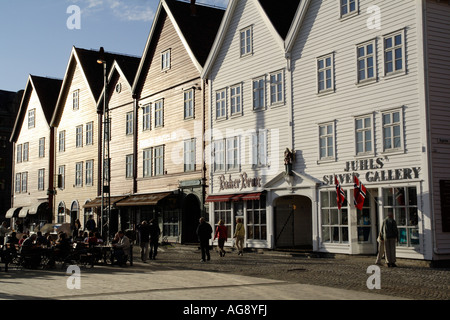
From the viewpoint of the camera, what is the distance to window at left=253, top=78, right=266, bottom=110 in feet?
91.8

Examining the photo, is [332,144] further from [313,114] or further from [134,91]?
[134,91]

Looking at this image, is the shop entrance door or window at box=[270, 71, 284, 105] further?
the shop entrance door

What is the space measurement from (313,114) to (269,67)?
13.0ft

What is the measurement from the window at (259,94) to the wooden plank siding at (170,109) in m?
4.85

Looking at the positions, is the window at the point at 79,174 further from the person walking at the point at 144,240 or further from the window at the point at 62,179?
the person walking at the point at 144,240

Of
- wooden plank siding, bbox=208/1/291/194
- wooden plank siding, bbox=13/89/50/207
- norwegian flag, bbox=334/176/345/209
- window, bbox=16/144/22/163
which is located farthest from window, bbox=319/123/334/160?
window, bbox=16/144/22/163

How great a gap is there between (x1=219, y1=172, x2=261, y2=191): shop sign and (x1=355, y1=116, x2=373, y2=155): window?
6.49 m

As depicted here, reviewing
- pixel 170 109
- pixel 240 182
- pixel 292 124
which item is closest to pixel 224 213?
pixel 240 182

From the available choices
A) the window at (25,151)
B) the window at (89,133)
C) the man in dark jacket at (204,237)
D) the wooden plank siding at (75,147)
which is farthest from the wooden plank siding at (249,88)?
the window at (25,151)

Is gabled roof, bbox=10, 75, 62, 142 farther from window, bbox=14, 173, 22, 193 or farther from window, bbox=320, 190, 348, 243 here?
window, bbox=320, 190, 348, 243

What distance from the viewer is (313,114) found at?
81.5ft

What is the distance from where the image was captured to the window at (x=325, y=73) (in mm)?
24094

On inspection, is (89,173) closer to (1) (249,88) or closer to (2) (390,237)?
(1) (249,88)
